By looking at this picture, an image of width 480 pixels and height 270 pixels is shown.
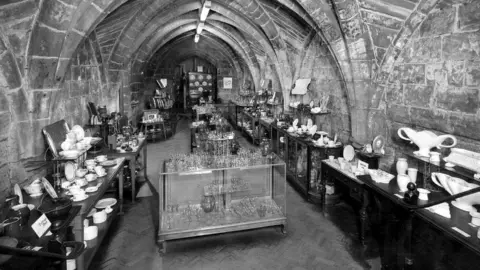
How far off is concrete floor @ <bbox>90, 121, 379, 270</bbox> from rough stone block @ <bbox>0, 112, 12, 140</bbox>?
1462mm

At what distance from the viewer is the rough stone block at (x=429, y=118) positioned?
10.6ft

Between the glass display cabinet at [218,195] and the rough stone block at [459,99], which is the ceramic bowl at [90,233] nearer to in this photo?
the glass display cabinet at [218,195]

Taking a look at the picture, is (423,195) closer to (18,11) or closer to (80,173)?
(80,173)

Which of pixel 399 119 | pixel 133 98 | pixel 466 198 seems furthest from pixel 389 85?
pixel 133 98

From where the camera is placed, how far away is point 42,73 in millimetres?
2984

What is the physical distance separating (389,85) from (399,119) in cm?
50

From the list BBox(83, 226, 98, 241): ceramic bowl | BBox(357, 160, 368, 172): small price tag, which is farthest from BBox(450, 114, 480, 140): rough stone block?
BBox(83, 226, 98, 241): ceramic bowl

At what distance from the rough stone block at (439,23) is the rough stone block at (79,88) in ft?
15.1

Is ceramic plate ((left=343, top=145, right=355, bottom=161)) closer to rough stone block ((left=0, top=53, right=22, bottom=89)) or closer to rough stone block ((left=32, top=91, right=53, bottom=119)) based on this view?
rough stone block ((left=32, top=91, right=53, bottom=119))

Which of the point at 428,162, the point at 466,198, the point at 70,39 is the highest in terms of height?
the point at 70,39

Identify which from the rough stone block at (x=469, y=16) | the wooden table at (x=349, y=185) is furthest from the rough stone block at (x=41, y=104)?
the rough stone block at (x=469, y=16)

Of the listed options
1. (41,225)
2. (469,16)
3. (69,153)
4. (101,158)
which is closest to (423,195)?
(469,16)

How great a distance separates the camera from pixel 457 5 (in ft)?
9.79

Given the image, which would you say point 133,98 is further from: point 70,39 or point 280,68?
point 70,39
